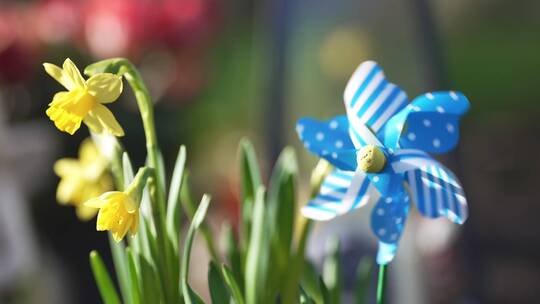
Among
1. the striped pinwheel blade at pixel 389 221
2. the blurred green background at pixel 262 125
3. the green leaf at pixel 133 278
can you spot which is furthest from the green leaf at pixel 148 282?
the blurred green background at pixel 262 125

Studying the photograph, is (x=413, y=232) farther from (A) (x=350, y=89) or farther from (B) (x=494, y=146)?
(B) (x=494, y=146)

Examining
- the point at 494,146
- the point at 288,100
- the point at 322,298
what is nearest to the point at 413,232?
the point at 288,100

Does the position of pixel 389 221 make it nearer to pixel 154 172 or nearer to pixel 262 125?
pixel 154 172

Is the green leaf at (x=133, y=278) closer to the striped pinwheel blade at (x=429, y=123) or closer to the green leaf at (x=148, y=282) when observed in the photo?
the green leaf at (x=148, y=282)

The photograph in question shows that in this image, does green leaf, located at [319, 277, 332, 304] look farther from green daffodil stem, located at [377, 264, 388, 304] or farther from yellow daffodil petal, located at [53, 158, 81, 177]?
yellow daffodil petal, located at [53, 158, 81, 177]

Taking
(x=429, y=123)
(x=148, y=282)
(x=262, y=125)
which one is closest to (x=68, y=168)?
(x=148, y=282)

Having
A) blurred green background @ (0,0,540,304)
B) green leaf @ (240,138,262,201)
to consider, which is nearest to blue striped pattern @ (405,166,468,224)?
green leaf @ (240,138,262,201)
